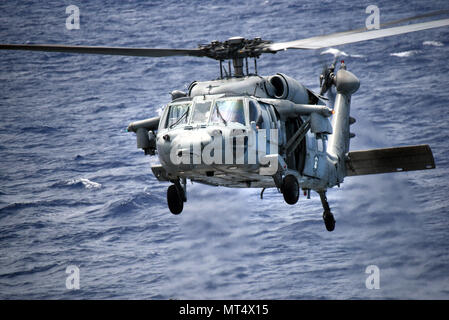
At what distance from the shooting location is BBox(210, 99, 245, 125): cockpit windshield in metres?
22.3

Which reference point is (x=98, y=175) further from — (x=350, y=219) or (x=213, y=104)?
(x=213, y=104)

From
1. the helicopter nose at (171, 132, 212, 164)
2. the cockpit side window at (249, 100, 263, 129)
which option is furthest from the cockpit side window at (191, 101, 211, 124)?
the cockpit side window at (249, 100, 263, 129)

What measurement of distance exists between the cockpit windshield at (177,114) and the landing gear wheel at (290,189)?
3201 millimetres

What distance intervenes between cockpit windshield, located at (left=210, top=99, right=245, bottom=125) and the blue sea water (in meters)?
27.5

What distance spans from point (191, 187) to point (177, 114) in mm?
41441

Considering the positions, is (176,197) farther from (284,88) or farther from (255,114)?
(284,88)

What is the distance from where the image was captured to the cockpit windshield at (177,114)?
22641 mm

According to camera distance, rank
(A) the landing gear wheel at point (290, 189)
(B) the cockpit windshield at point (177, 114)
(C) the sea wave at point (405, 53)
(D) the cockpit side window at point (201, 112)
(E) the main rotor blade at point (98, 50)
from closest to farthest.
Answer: (E) the main rotor blade at point (98, 50), (D) the cockpit side window at point (201, 112), (B) the cockpit windshield at point (177, 114), (A) the landing gear wheel at point (290, 189), (C) the sea wave at point (405, 53)

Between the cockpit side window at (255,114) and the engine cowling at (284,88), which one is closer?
the cockpit side window at (255,114)

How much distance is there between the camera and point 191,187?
64.2m

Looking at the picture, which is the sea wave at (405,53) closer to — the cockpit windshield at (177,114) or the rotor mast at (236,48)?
the rotor mast at (236,48)

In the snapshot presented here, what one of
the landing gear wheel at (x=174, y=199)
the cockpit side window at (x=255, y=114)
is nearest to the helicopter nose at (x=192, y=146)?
the cockpit side window at (x=255, y=114)

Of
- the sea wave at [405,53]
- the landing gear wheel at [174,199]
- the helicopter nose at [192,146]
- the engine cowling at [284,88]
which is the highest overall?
the sea wave at [405,53]

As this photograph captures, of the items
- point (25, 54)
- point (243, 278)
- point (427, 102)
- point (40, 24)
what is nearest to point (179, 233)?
point (243, 278)
